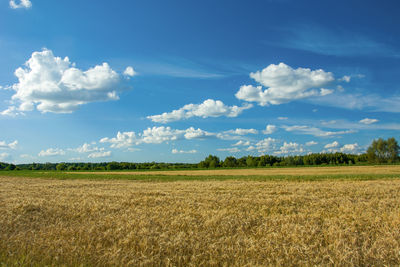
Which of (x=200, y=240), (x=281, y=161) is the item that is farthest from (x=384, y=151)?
(x=200, y=240)

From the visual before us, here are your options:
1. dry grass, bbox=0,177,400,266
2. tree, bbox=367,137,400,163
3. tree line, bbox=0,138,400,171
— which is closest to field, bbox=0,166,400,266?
dry grass, bbox=0,177,400,266

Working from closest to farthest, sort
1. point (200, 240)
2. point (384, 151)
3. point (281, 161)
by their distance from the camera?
point (200, 240), point (384, 151), point (281, 161)

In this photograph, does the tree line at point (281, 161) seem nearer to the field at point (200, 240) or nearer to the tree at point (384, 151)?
the tree at point (384, 151)

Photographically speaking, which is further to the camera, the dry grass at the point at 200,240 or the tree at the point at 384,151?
the tree at the point at 384,151

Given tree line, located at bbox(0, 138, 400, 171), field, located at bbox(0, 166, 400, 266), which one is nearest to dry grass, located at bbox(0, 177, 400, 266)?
field, located at bbox(0, 166, 400, 266)

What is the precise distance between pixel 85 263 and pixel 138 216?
4.32 meters

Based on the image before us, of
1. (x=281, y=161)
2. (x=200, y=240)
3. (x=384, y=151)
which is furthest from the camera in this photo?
(x=281, y=161)

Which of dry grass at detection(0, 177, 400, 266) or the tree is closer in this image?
dry grass at detection(0, 177, 400, 266)

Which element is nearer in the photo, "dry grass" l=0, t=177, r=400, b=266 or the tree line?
"dry grass" l=0, t=177, r=400, b=266

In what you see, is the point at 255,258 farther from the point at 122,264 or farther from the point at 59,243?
the point at 59,243

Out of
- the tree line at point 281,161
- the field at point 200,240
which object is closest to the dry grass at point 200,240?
the field at point 200,240

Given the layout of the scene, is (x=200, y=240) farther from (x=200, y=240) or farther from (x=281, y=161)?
(x=281, y=161)

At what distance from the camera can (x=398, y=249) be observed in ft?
19.6

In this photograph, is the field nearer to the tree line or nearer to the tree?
the tree line
